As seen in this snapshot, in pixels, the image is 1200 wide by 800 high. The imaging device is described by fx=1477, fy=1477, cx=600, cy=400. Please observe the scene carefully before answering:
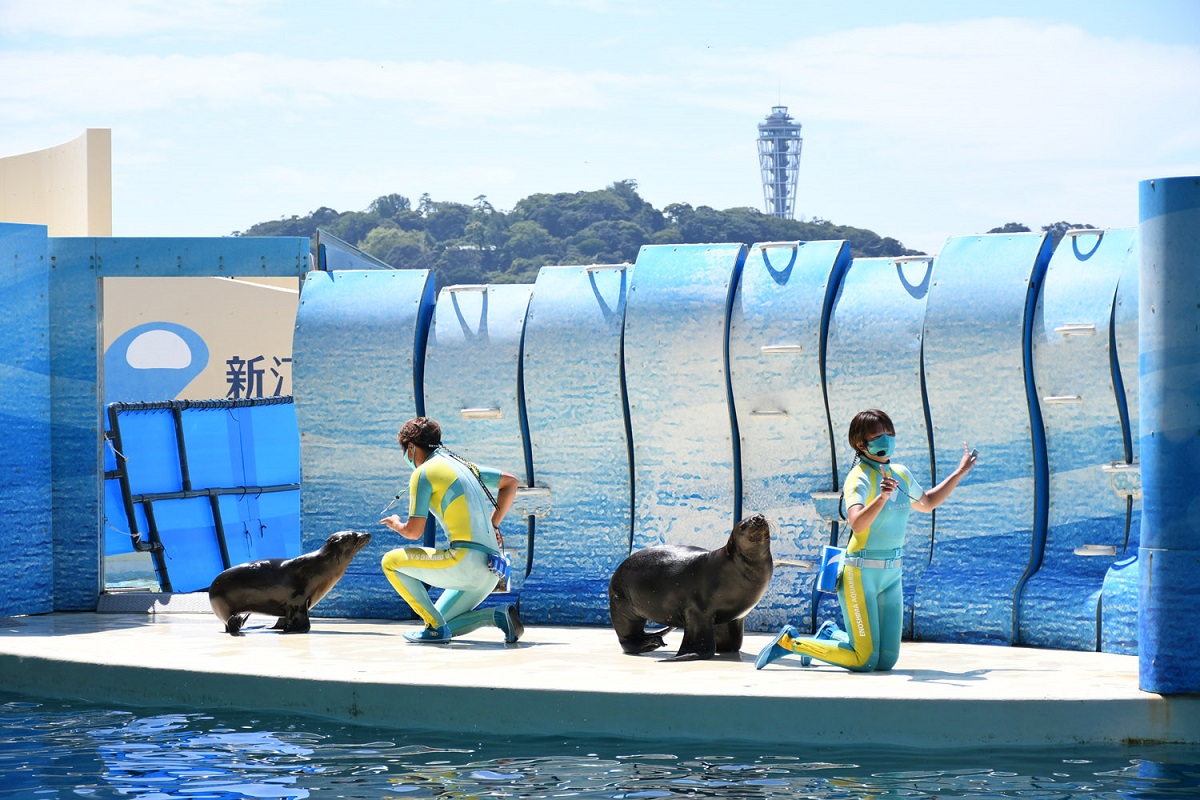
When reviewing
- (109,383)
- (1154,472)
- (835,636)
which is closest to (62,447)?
(835,636)

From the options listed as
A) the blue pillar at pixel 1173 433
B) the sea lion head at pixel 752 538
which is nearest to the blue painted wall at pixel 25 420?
the sea lion head at pixel 752 538

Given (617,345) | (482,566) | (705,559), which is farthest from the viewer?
(617,345)

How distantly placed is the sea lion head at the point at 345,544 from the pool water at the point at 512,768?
2.48 m

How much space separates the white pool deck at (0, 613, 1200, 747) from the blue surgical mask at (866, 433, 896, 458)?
104 centimetres

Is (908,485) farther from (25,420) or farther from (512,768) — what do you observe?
(25,420)

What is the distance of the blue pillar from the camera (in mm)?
6086

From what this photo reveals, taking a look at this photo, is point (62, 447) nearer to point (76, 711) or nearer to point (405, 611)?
point (405, 611)

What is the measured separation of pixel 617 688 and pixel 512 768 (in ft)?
2.60

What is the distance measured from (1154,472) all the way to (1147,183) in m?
1.21

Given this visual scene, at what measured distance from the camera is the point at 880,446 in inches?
275

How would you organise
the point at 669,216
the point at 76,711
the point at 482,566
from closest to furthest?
the point at 76,711 < the point at 482,566 < the point at 669,216

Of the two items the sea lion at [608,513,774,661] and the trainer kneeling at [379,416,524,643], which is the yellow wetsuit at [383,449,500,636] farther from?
the sea lion at [608,513,774,661]

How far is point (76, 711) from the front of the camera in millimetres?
7172

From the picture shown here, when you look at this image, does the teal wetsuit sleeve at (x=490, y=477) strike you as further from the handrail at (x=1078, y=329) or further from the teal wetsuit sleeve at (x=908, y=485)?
the handrail at (x=1078, y=329)
